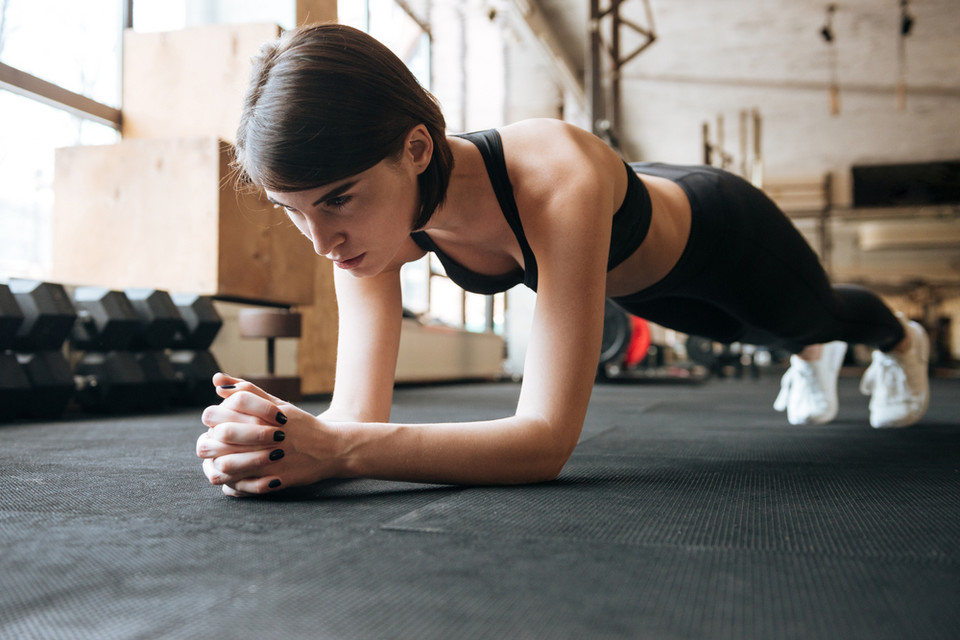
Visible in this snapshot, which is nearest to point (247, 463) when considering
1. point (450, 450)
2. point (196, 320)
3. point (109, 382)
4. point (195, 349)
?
point (450, 450)

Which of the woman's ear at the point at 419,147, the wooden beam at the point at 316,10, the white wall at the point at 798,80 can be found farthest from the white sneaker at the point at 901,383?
the white wall at the point at 798,80

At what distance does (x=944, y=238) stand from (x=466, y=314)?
27.1 feet

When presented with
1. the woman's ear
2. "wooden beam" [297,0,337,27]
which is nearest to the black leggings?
the woman's ear

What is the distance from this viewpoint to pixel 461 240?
117cm

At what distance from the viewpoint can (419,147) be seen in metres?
0.93

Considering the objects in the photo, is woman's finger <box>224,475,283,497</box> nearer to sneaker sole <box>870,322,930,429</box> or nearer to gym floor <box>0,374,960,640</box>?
gym floor <box>0,374,960,640</box>

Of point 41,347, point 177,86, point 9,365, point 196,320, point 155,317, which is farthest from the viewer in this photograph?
point 177,86

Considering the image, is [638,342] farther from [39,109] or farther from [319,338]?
[39,109]

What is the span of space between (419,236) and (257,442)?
1.54ft

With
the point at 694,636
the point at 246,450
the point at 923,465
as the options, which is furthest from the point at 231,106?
the point at 694,636

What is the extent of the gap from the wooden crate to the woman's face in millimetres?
2113

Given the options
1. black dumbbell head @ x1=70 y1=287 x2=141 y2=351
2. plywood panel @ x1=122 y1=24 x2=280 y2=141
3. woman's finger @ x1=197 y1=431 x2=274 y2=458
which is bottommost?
woman's finger @ x1=197 y1=431 x2=274 y2=458

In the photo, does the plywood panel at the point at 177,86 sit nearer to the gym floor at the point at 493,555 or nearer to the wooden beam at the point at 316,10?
the wooden beam at the point at 316,10

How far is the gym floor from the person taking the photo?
1.73 feet
